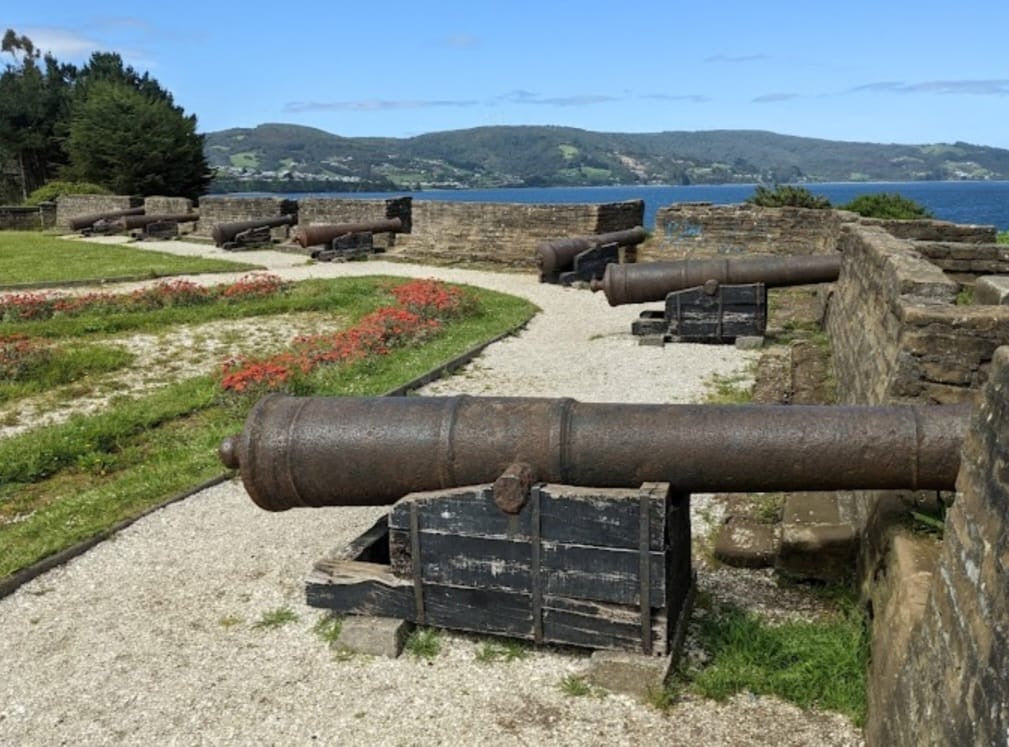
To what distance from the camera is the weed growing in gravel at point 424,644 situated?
466cm

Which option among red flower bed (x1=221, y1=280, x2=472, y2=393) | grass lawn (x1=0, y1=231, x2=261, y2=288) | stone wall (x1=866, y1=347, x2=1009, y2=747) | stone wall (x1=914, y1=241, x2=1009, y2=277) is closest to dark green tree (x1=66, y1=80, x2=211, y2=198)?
grass lawn (x1=0, y1=231, x2=261, y2=288)

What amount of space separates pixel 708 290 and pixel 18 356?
921cm

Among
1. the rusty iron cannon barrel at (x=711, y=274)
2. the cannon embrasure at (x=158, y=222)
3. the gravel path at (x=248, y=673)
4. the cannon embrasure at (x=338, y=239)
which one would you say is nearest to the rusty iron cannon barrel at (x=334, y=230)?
the cannon embrasure at (x=338, y=239)

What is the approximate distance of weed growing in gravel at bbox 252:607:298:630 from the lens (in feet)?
16.6

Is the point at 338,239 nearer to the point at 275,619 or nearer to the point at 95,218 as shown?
the point at 95,218

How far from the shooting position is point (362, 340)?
12266mm

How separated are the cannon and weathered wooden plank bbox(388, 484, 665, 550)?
14.0 metres

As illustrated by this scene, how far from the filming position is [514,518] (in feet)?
14.3

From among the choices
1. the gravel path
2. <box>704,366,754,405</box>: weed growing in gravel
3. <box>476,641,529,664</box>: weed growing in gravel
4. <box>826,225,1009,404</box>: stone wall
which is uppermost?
<box>826,225,1009,404</box>: stone wall

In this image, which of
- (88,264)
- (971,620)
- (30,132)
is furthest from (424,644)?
(30,132)

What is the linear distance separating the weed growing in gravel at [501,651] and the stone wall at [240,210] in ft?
80.1

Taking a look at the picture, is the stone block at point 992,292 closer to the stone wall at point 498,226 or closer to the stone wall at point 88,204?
the stone wall at point 498,226

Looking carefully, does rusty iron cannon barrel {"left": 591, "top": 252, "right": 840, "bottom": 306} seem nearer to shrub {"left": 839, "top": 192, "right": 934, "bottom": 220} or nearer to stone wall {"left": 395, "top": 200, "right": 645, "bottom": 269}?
shrub {"left": 839, "top": 192, "right": 934, "bottom": 220}

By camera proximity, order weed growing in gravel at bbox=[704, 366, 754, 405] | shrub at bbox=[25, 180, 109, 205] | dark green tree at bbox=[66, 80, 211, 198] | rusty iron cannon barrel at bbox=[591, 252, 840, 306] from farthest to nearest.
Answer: dark green tree at bbox=[66, 80, 211, 198]
shrub at bbox=[25, 180, 109, 205]
rusty iron cannon barrel at bbox=[591, 252, 840, 306]
weed growing in gravel at bbox=[704, 366, 754, 405]
